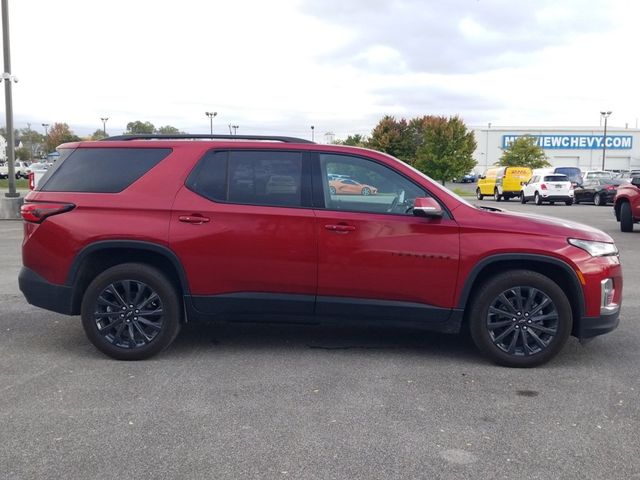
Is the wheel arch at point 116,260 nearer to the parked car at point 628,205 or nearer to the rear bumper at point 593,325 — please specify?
the rear bumper at point 593,325

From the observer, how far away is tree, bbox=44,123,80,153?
10407 cm

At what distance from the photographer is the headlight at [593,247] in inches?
192

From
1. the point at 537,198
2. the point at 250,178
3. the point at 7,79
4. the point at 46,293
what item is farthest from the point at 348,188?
the point at 537,198

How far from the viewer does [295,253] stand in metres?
4.93

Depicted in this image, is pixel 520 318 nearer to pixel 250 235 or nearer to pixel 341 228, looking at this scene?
pixel 341 228

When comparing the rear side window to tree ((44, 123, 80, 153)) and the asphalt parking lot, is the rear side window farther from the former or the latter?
tree ((44, 123, 80, 153))

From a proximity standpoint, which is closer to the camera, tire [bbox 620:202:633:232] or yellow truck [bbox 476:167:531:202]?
tire [bbox 620:202:633:232]

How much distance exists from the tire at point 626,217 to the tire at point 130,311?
1291cm

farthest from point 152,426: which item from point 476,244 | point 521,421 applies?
point 476,244

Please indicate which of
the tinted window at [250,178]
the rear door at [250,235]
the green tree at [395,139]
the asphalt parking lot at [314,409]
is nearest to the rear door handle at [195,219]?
the rear door at [250,235]

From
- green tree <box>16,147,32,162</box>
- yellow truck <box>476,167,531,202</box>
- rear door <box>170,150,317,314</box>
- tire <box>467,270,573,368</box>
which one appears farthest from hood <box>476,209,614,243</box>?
green tree <box>16,147,32,162</box>

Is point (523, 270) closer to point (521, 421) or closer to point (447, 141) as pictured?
point (521, 421)

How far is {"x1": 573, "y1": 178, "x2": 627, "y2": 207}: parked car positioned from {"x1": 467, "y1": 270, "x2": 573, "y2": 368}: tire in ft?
83.7

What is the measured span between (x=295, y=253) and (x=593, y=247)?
2347 millimetres
